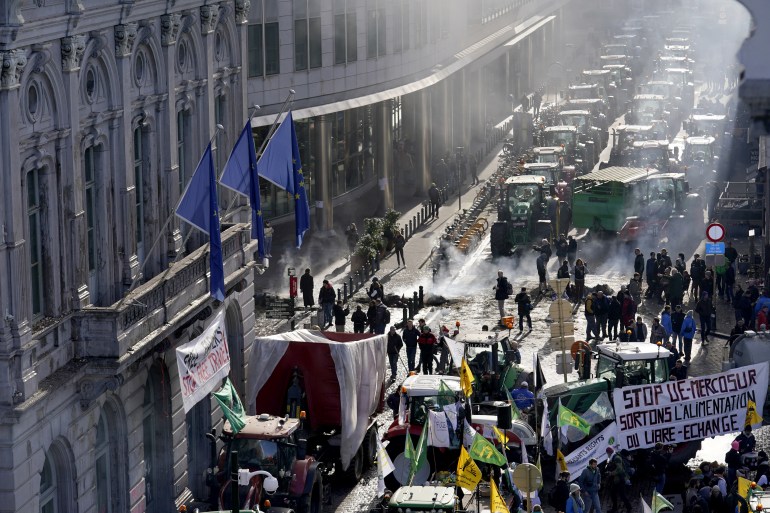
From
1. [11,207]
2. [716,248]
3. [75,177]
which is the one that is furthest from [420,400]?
[716,248]

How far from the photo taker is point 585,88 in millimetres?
99188

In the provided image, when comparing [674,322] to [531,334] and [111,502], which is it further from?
[111,502]

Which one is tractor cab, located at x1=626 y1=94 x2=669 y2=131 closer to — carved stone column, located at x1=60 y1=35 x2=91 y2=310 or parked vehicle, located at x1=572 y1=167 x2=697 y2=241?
parked vehicle, located at x1=572 y1=167 x2=697 y2=241

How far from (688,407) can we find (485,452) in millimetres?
5095

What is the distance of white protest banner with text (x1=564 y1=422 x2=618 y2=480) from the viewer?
30.3 m

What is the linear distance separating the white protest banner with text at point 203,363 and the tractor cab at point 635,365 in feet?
25.8

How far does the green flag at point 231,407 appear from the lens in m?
28.8

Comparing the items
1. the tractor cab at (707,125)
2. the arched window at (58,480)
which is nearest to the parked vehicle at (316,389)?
the arched window at (58,480)

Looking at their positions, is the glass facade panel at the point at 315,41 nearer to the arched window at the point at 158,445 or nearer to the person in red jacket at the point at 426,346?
the person in red jacket at the point at 426,346

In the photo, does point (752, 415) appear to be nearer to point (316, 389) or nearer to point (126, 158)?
point (316, 389)

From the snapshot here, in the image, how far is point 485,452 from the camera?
27656mm

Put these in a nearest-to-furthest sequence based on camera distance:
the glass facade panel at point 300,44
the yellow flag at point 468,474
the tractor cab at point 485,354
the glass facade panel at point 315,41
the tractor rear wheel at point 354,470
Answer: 1. the yellow flag at point 468,474
2. the tractor rear wheel at point 354,470
3. the tractor cab at point 485,354
4. the glass facade panel at point 300,44
5. the glass facade panel at point 315,41

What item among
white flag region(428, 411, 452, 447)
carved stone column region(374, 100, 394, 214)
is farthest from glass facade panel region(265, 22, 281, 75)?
white flag region(428, 411, 452, 447)

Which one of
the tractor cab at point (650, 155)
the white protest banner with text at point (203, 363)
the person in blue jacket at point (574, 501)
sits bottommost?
the tractor cab at point (650, 155)
